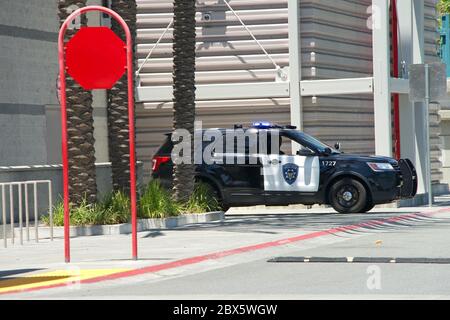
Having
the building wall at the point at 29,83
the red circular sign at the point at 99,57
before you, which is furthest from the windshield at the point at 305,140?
the red circular sign at the point at 99,57

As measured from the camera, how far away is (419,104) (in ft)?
112

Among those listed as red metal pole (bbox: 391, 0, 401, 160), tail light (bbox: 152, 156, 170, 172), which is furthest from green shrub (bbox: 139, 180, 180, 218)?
red metal pole (bbox: 391, 0, 401, 160)

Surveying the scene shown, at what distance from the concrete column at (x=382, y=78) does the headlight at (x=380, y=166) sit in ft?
12.1

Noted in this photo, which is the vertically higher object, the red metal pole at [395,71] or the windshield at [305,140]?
the red metal pole at [395,71]

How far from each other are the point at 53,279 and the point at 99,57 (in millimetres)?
4229

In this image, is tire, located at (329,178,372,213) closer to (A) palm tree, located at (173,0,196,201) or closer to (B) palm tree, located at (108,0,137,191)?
(A) palm tree, located at (173,0,196,201)

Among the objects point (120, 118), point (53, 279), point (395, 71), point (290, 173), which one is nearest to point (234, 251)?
point (53, 279)

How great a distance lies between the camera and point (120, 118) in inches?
969

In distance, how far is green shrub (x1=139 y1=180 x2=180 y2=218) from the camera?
78.8 feet

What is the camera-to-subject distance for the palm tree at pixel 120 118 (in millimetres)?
24516

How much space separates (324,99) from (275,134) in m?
4.86

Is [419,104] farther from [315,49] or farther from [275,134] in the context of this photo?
[275,134]

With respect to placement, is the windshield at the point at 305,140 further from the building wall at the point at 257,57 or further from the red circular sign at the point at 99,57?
the red circular sign at the point at 99,57
